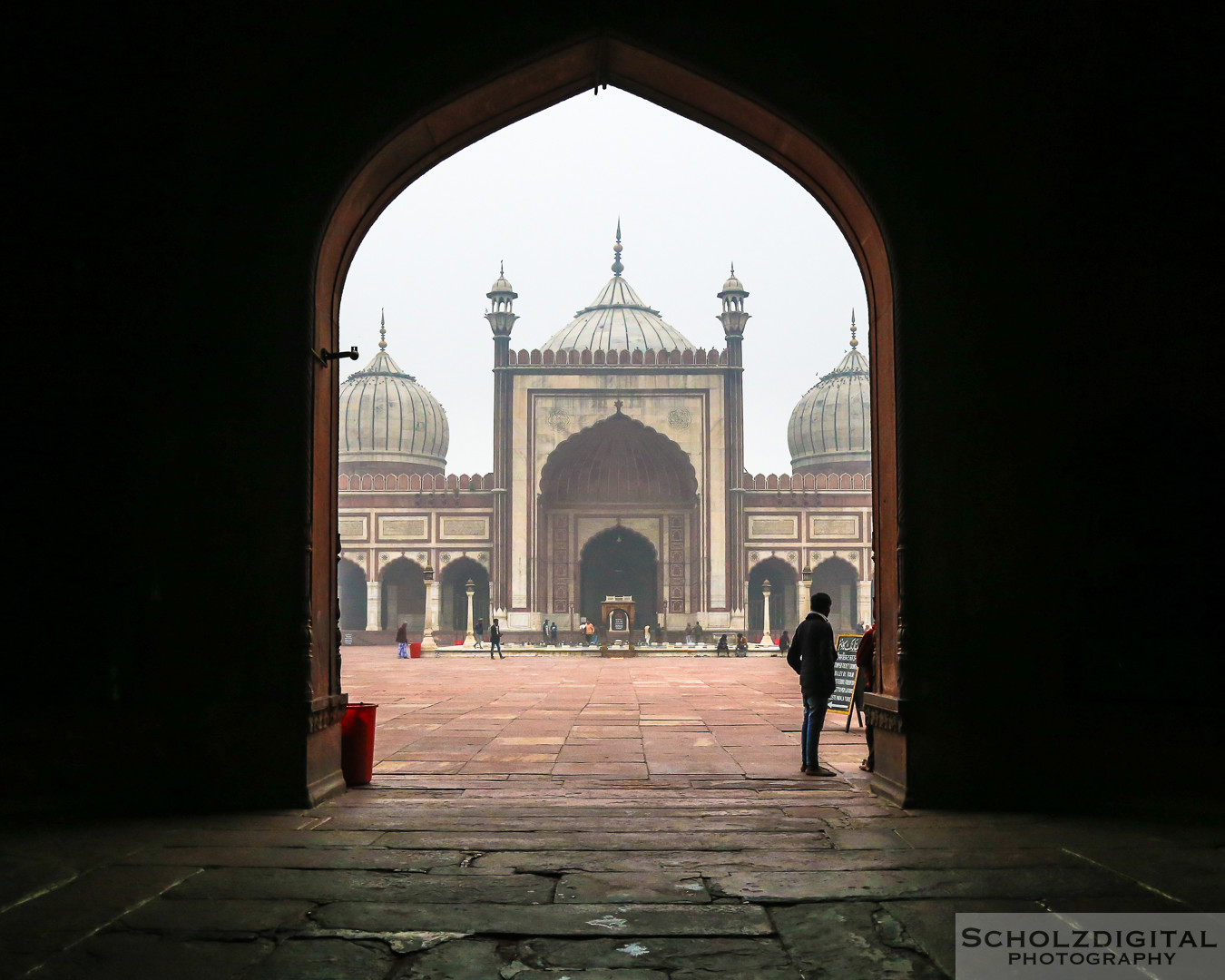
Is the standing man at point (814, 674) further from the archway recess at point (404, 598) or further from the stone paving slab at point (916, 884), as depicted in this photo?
the archway recess at point (404, 598)

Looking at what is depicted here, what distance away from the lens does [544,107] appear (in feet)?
17.3

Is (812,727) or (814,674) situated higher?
(814,674)

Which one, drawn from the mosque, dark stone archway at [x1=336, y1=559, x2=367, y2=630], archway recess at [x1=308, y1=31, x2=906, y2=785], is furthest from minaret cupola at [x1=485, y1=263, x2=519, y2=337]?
archway recess at [x1=308, y1=31, x2=906, y2=785]

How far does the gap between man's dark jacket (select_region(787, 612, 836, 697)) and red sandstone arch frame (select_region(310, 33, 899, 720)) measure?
644mm

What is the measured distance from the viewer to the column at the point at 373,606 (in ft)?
101

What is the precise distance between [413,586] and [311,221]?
1124 inches

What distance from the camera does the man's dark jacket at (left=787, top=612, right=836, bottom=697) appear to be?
17.3 ft

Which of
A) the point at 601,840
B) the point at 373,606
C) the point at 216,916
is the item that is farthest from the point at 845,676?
the point at 373,606

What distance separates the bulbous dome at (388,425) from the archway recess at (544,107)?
96.2 feet

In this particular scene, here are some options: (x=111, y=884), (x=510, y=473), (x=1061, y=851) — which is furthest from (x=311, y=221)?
(x=510, y=473)

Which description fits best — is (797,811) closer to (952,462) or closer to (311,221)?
(952,462)

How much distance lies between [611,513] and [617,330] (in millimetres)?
5424

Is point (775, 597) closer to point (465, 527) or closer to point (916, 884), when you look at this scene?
point (465, 527)

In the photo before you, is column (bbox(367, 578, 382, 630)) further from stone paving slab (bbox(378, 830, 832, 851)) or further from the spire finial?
stone paving slab (bbox(378, 830, 832, 851))
